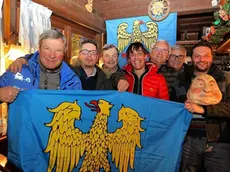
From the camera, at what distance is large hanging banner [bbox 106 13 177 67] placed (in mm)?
3939

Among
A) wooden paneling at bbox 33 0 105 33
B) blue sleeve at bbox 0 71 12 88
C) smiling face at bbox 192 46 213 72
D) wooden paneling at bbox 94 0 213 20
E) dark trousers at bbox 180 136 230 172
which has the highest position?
wooden paneling at bbox 94 0 213 20

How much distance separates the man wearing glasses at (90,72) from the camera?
2.09 metres

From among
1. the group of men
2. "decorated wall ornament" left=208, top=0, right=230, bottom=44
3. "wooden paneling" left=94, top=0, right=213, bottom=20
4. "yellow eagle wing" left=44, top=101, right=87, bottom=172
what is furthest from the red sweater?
"wooden paneling" left=94, top=0, right=213, bottom=20

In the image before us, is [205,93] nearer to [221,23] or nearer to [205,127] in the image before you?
[205,127]

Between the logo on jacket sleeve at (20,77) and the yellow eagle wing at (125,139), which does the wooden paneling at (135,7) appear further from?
the logo on jacket sleeve at (20,77)

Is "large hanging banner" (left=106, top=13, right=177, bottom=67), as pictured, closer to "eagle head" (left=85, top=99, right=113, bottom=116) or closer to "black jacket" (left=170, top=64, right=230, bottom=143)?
"black jacket" (left=170, top=64, right=230, bottom=143)

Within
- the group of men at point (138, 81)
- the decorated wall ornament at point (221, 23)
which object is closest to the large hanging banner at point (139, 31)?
the decorated wall ornament at point (221, 23)

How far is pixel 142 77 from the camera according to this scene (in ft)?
6.97

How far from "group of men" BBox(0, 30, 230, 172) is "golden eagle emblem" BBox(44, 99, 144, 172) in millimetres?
228

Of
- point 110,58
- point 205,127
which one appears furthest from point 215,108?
point 110,58

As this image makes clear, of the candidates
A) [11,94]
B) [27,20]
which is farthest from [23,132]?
[27,20]

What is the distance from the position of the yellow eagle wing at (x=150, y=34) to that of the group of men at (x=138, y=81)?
1.62m

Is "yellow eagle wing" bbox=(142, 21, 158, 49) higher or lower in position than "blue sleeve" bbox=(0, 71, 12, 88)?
higher

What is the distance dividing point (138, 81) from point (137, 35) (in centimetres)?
215
